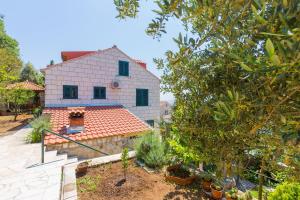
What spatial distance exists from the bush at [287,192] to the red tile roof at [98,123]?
813 cm

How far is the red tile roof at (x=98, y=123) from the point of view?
9609mm

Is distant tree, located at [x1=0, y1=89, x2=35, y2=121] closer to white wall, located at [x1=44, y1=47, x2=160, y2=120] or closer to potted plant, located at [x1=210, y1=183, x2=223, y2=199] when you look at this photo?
white wall, located at [x1=44, y1=47, x2=160, y2=120]

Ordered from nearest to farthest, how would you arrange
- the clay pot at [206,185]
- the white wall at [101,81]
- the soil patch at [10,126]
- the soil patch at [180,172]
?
the clay pot at [206,185] < the soil patch at [180,172] < the white wall at [101,81] < the soil patch at [10,126]

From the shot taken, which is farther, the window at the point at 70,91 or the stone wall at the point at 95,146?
the window at the point at 70,91

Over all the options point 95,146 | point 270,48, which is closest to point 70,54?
point 95,146

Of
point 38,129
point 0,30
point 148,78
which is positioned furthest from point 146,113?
point 0,30

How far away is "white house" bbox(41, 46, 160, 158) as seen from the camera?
36.7 ft

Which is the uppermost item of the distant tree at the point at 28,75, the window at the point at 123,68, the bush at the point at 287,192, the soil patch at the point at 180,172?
the distant tree at the point at 28,75

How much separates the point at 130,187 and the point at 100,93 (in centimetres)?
Answer: 1135

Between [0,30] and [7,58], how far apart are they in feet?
Answer: 60.6

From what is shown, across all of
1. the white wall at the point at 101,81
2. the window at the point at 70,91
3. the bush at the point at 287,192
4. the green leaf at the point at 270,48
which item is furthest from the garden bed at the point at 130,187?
the window at the point at 70,91

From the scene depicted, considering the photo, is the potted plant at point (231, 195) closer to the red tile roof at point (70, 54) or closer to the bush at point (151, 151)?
the bush at point (151, 151)

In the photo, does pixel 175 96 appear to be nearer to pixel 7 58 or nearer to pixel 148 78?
pixel 148 78

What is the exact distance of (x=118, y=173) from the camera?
6363mm
